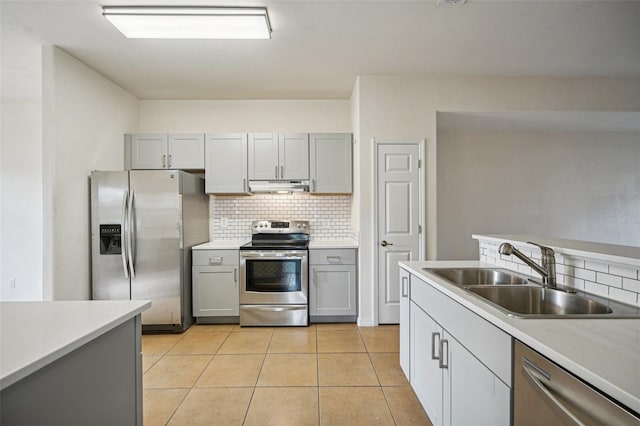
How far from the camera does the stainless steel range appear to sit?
11.1ft

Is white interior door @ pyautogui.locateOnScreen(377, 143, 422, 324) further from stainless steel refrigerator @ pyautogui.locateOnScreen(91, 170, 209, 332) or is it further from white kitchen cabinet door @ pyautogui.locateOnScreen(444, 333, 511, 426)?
stainless steel refrigerator @ pyautogui.locateOnScreen(91, 170, 209, 332)

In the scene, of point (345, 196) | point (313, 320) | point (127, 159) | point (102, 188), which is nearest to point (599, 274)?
point (313, 320)

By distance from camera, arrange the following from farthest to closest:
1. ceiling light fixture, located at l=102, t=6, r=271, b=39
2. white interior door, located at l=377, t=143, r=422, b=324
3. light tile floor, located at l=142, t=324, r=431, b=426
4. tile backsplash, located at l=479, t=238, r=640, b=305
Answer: white interior door, located at l=377, t=143, r=422, b=324
ceiling light fixture, located at l=102, t=6, r=271, b=39
light tile floor, located at l=142, t=324, r=431, b=426
tile backsplash, located at l=479, t=238, r=640, b=305

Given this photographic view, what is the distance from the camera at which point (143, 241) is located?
10.4 ft

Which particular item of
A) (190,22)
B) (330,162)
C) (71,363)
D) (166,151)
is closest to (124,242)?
(166,151)

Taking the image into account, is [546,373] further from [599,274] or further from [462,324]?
[599,274]

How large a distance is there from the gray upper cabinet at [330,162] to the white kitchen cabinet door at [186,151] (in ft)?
4.53

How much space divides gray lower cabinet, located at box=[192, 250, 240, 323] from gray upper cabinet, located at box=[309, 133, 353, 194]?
1349mm

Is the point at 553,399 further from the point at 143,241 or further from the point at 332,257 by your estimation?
the point at 143,241

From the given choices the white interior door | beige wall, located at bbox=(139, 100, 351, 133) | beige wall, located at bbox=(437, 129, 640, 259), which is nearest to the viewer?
the white interior door

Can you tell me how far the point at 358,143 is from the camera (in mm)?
3383

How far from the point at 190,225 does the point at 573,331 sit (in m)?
3.41

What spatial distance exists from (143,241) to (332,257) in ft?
6.64

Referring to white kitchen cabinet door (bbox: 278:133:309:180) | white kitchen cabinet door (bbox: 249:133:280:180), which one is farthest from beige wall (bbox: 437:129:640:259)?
white kitchen cabinet door (bbox: 249:133:280:180)
